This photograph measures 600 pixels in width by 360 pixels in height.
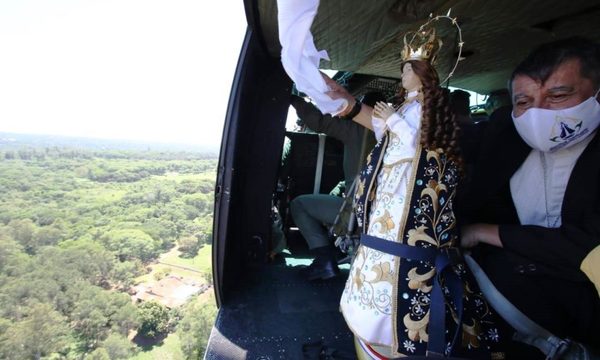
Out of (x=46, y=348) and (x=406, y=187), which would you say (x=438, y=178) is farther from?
(x=46, y=348)

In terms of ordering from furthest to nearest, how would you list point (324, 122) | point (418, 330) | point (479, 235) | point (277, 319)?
1. point (324, 122)
2. point (277, 319)
3. point (479, 235)
4. point (418, 330)

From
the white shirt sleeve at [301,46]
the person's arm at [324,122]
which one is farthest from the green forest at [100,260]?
the white shirt sleeve at [301,46]

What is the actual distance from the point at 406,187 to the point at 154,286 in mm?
35044

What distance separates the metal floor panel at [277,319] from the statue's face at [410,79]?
1421mm

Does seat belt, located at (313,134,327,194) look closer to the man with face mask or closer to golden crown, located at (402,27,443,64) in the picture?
the man with face mask

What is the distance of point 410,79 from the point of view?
39.3 inches

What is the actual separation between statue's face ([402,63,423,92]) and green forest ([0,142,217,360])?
64.2 ft

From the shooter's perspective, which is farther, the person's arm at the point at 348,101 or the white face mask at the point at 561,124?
the person's arm at the point at 348,101

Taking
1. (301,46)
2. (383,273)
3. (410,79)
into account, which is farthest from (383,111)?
(383,273)

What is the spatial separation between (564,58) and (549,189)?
43 cm

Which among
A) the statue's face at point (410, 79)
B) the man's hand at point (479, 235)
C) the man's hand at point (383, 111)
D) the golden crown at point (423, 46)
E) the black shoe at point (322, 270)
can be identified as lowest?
the black shoe at point (322, 270)

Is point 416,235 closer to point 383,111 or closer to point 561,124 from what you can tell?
point 383,111

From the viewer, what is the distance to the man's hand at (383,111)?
3.38 ft

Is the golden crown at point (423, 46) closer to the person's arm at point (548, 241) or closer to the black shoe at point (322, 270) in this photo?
→ the person's arm at point (548, 241)
